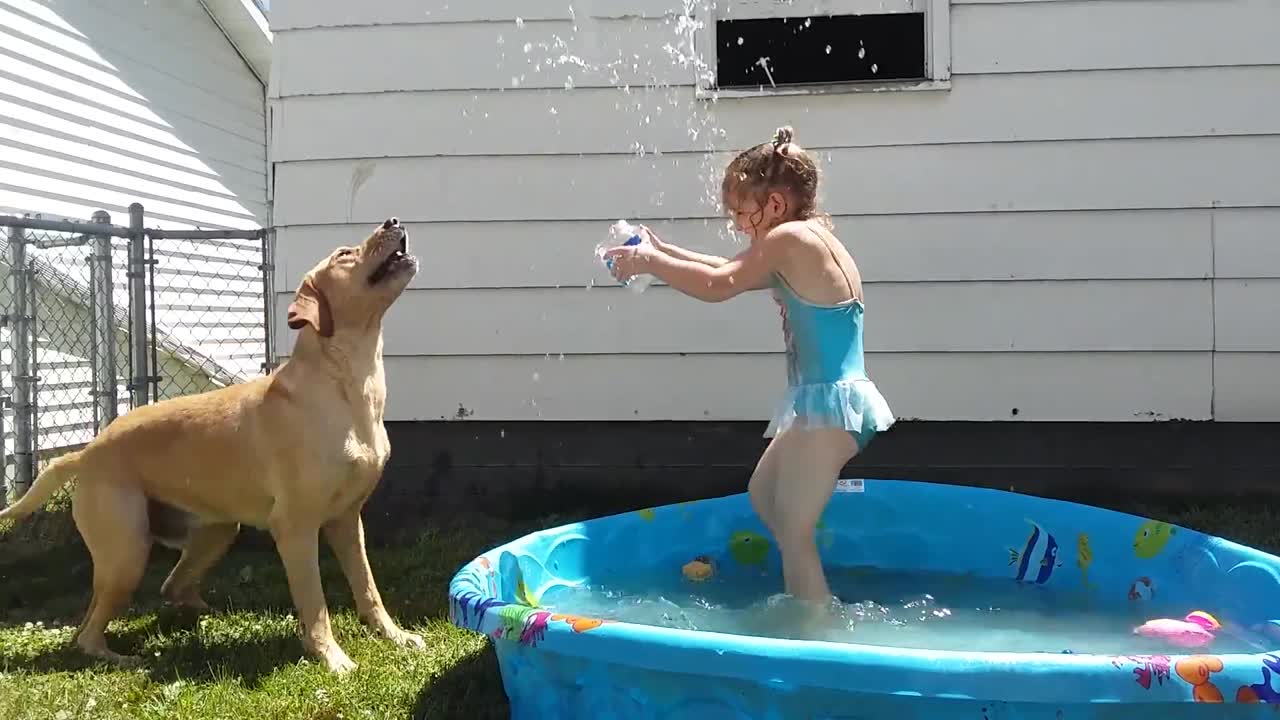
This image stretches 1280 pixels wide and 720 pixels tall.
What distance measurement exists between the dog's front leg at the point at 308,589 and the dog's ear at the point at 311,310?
2.18ft

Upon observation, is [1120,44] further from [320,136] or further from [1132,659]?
[320,136]

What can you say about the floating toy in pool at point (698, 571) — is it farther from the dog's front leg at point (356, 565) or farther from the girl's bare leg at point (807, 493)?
the dog's front leg at point (356, 565)

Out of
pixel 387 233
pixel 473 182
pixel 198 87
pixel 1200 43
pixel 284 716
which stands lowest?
pixel 284 716

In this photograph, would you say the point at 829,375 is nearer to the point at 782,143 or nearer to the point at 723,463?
the point at 782,143

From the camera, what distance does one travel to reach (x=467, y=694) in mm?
2557

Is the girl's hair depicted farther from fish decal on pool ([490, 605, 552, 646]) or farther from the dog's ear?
fish decal on pool ([490, 605, 552, 646])

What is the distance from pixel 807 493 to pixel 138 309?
14.3ft

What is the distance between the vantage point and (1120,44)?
428 cm

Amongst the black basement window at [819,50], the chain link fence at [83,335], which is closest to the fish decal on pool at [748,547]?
the black basement window at [819,50]

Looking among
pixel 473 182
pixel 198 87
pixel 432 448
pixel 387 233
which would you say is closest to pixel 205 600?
pixel 432 448

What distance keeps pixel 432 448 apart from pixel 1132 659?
11.8 feet

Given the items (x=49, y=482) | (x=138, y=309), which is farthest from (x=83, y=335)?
(x=49, y=482)

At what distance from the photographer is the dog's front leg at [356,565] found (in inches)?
124

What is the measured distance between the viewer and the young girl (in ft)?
9.02
